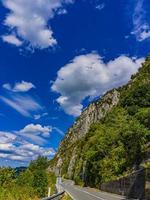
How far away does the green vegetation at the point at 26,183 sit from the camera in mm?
21047

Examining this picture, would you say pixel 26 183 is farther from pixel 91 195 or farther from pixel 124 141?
pixel 124 141

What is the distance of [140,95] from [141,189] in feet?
190

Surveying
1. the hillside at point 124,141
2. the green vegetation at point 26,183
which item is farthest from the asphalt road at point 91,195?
the hillside at point 124,141

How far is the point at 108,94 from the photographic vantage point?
191 meters

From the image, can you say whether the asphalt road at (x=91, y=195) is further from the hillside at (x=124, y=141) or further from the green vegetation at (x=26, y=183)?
the hillside at (x=124, y=141)

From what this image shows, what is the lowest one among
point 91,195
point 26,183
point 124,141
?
point 91,195

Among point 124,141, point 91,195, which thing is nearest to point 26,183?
point 91,195

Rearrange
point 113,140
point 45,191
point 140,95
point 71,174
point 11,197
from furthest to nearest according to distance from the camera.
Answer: point 71,174
point 140,95
point 113,140
point 45,191
point 11,197

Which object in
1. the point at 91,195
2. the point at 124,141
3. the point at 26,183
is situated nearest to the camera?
the point at 26,183

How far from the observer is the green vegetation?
69.1ft

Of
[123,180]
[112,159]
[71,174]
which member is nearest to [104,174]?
[112,159]

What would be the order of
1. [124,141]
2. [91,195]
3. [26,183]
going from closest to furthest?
1. [26,183]
2. [91,195]
3. [124,141]

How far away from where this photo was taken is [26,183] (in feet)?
148

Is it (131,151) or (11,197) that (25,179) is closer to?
(131,151)
